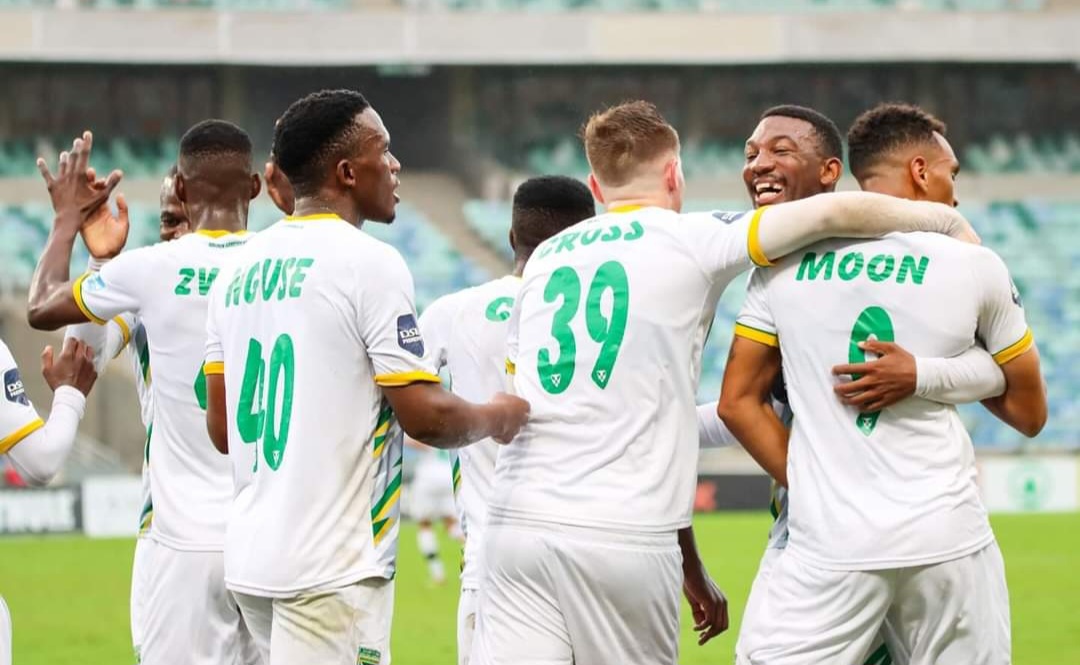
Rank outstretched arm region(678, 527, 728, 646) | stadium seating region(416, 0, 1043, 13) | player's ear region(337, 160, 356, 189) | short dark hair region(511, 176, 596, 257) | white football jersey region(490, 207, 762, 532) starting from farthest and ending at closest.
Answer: stadium seating region(416, 0, 1043, 13) → short dark hair region(511, 176, 596, 257) → outstretched arm region(678, 527, 728, 646) → player's ear region(337, 160, 356, 189) → white football jersey region(490, 207, 762, 532)

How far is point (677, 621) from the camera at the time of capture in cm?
430

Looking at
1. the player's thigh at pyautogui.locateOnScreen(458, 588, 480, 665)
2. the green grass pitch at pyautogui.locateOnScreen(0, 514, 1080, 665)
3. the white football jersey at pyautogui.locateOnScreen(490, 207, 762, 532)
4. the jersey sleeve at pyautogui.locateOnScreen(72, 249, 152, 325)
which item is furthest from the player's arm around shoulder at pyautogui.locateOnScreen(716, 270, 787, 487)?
the green grass pitch at pyautogui.locateOnScreen(0, 514, 1080, 665)

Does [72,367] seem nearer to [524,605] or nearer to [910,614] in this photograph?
[524,605]

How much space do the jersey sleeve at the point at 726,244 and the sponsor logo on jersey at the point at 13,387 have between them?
2138 millimetres

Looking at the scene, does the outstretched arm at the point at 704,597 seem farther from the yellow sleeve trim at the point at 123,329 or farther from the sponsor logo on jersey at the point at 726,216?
the yellow sleeve trim at the point at 123,329

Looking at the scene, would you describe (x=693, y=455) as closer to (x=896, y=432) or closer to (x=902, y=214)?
(x=896, y=432)

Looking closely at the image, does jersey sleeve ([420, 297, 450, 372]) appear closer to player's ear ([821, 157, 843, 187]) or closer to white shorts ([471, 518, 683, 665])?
player's ear ([821, 157, 843, 187])

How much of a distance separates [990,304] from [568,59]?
2584cm

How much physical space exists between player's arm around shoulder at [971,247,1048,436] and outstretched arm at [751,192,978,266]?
0.82 feet

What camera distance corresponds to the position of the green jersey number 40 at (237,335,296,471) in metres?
4.22

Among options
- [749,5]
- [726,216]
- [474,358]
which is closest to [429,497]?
[474,358]

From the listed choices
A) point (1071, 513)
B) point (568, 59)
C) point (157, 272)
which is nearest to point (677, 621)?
point (157, 272)

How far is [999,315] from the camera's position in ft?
14.5

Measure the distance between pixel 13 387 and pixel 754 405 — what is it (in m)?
2.28
